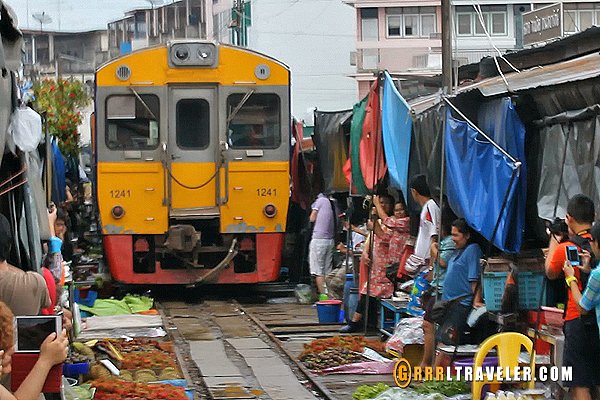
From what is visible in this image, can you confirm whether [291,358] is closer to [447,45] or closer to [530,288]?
[530,288]

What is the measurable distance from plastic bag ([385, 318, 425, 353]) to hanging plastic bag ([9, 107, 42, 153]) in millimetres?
4410

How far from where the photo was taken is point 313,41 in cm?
4831

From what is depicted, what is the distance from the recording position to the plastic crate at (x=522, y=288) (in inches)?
372

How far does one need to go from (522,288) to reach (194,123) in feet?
25.5

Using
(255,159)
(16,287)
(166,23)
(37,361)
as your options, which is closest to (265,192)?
(255,159)

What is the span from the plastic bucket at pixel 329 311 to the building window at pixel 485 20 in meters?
33.9

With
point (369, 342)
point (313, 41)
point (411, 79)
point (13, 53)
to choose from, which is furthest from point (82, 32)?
point (13, 53)

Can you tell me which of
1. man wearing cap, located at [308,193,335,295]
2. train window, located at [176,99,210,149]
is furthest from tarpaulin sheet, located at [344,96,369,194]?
train window, located at [176,99,210,149]

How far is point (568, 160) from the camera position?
8.91 metres

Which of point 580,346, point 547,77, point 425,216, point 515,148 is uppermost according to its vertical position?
point 547,77

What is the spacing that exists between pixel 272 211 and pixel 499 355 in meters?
8.20

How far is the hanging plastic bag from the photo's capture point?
7.15 metres

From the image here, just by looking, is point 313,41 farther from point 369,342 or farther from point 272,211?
point 369,342

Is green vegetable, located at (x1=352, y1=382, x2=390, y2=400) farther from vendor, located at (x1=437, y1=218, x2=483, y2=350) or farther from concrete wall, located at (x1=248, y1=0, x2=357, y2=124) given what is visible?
concrete wall, located at (x1=248, y1=0, x2=357, y2=124)
